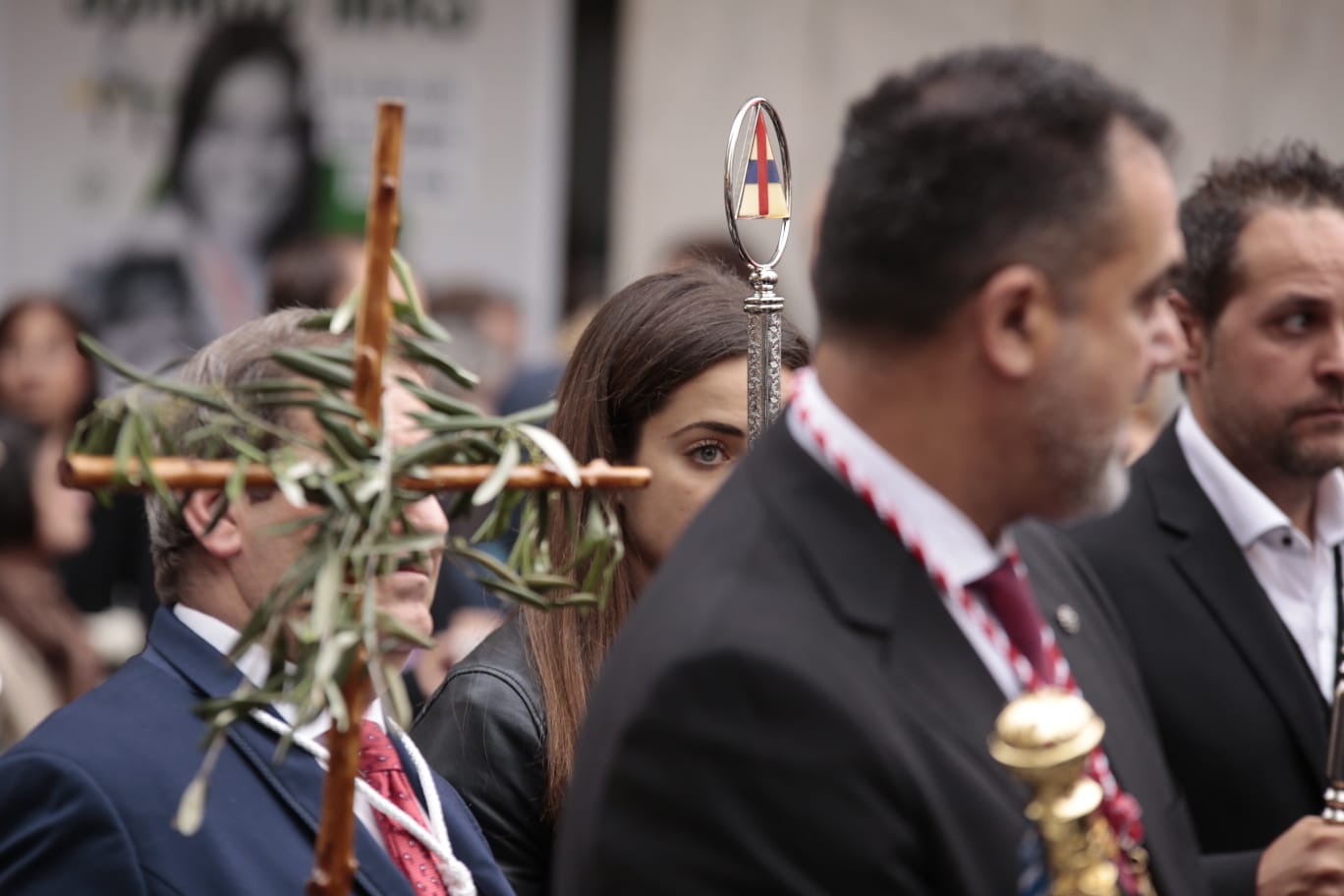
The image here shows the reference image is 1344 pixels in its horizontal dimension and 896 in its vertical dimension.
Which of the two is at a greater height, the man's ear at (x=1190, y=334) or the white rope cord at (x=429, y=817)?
the man's ear at (x=1190, y=334)

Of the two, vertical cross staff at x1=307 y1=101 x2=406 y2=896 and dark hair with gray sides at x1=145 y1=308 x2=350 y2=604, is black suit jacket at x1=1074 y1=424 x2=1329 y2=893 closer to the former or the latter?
dark hair with gray sides at x1=145 y1=308 x2=350 y2=604

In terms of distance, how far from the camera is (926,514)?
1913mm

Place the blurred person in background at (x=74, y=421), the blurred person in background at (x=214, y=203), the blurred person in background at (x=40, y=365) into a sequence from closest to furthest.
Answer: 1. the blurred person in background at (x=74, y=421)
2. the blurred person in background at (x=40, y=365)
3. the blurred person in background at (x=214, y=203)

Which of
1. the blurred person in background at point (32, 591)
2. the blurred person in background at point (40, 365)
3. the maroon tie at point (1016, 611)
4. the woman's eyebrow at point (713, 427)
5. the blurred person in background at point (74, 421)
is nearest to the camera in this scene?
the maroon tie at point (1016, 611)

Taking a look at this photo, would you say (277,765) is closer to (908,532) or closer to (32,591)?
(908,532)

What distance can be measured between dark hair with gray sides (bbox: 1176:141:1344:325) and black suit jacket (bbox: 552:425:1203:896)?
175 cm

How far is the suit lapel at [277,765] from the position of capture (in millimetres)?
2453

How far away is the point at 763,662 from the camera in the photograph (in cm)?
176

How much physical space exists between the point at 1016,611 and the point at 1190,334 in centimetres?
165

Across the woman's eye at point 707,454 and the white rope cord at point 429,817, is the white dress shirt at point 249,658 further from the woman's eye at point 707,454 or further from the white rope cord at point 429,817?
the woman's eye at point 707,454

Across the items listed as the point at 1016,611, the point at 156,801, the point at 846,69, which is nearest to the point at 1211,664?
the point at 1016,611

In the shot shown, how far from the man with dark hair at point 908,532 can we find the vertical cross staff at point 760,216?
914 millimetres

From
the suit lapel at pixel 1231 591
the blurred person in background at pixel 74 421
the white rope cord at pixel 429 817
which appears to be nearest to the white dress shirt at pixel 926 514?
the white rope cord at pixel 429 817

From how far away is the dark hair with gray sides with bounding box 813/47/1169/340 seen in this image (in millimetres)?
1883
